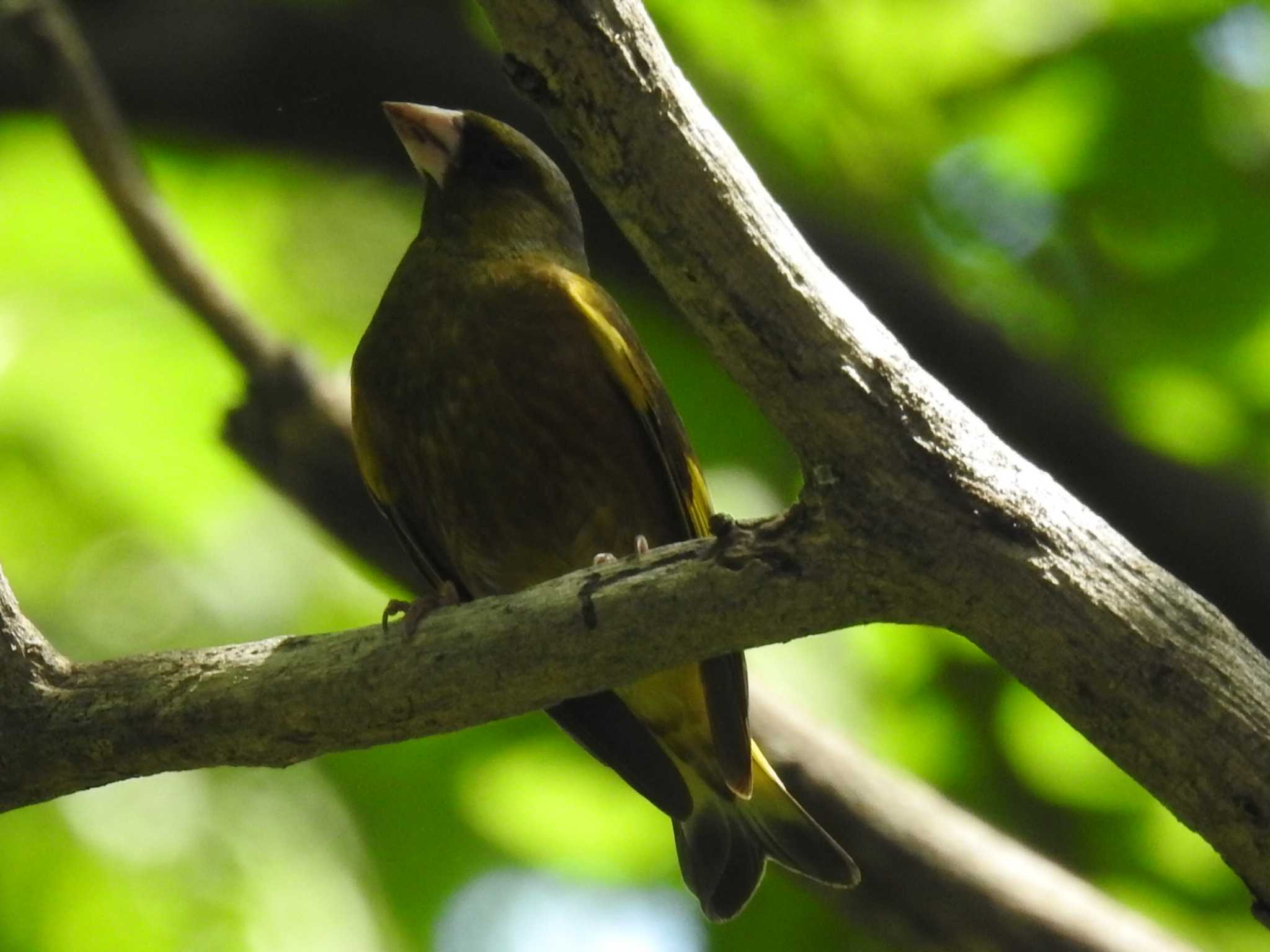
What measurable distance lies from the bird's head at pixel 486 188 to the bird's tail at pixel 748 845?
139 cm

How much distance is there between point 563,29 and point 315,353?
10.3 ft

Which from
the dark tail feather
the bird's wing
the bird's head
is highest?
the bird's head

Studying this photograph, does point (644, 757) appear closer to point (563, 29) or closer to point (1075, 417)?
point (1075, 417)

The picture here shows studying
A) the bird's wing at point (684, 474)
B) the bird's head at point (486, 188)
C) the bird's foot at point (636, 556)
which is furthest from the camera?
the bird's head at point (486, 188)

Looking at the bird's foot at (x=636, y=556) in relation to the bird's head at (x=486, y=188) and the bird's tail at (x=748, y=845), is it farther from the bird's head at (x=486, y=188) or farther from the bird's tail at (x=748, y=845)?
the bird's head at (x=486, y=188)

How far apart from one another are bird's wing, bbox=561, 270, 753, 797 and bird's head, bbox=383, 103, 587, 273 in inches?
18.5

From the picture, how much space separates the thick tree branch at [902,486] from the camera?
8.61 feet

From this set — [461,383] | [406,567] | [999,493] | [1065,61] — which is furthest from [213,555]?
[999,493]

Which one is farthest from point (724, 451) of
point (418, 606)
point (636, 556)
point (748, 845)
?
point (636, 556)

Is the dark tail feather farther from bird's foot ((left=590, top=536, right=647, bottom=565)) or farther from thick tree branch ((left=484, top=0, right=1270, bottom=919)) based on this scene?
thick tree branch ((left=484, top=0, right=1270, bottom=919))

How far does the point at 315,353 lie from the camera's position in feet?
18.4

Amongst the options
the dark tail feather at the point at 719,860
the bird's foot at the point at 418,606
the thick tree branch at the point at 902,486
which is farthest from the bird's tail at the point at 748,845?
the thick tree branch at the point at 902,486

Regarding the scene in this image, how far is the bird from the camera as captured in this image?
3820 millimetres

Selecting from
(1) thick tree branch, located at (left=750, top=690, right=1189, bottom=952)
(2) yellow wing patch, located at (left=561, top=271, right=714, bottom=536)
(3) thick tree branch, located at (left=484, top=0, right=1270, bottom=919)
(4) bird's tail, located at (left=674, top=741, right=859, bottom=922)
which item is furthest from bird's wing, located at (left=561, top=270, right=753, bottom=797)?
(3) thick tree branch, located at (left=484, top=0, right=1270, bottom=919)
